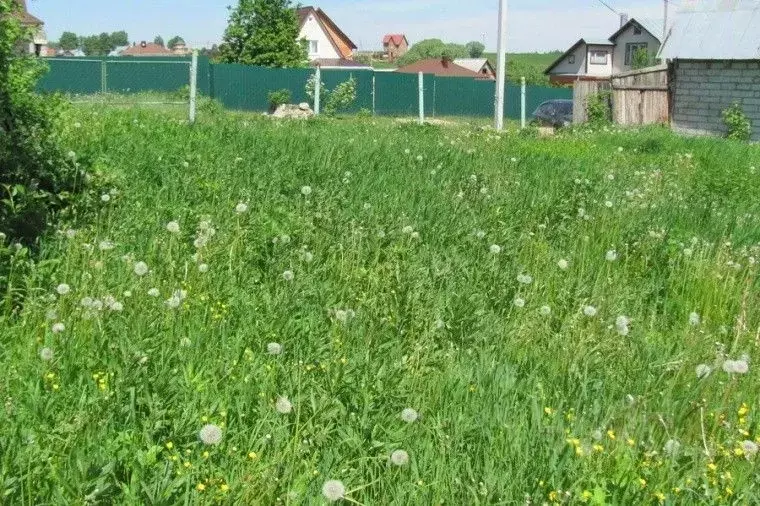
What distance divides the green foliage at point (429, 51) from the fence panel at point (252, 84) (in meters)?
77.2

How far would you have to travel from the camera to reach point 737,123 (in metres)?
24.8

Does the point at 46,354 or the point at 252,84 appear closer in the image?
the point at 46,354

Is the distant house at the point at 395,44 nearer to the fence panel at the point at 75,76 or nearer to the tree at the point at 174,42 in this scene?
the tree at the point at 174,42

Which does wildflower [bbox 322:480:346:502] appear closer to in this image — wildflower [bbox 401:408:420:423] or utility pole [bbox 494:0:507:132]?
wildflower [bbox 401:408:420:423]

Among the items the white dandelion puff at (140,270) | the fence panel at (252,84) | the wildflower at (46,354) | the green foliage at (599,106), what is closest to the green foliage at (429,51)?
the fence panel at (252,84)

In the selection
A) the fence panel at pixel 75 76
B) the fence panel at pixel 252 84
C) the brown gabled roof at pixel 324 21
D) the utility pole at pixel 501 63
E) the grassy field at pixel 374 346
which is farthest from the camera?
the brown gabled roof at pixel 324 21

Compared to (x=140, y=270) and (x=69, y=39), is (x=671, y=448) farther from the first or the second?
(x=69, y=39)

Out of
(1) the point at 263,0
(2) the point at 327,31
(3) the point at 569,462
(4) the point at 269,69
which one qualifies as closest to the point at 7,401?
(3) the point at 569,462

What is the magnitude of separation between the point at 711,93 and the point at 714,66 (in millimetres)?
738

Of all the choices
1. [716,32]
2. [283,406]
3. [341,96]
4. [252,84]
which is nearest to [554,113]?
[716,32]

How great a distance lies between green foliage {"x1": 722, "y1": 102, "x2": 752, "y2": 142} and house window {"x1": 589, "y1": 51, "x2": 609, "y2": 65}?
6333 centimetres

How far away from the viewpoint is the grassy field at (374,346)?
2902mm

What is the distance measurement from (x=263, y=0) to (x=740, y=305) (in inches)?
1736

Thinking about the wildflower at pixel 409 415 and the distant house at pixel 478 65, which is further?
the distant house at pixel 478 65
